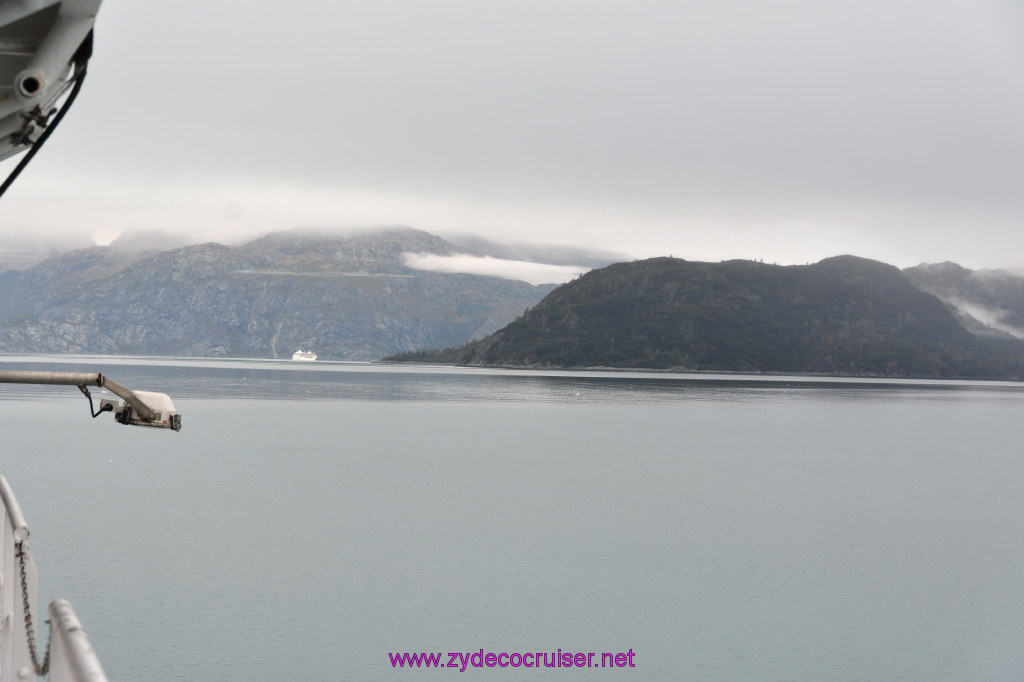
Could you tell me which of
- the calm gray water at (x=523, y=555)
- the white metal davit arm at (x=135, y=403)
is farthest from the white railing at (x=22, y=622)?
the calm gray water at (x=523, y=555)

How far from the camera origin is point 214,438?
2766 inches

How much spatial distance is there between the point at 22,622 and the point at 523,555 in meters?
24.8

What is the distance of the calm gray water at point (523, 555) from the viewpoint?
2136 centimetres

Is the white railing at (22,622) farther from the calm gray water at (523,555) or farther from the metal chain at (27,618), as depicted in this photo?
the calm gray water at (523,555)

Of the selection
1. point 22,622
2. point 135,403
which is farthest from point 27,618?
point 135,403

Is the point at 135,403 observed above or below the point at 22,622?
above

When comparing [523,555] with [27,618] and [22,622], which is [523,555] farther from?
[27,618]

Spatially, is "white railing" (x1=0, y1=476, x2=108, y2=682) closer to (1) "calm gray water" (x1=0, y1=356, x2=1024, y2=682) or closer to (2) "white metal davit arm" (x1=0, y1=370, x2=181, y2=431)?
(2) "white metal davit arm" (x1=0, y1=370, x2=181, y2=431)

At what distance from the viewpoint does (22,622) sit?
7414 millimetres

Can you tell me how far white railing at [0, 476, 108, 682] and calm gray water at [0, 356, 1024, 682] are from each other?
1188 centimetres

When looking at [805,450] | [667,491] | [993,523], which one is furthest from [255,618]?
[805,450]

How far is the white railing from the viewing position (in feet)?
11.9

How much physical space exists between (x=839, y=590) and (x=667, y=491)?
2110 centimetres

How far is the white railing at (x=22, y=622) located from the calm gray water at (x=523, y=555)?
39.0 ft
